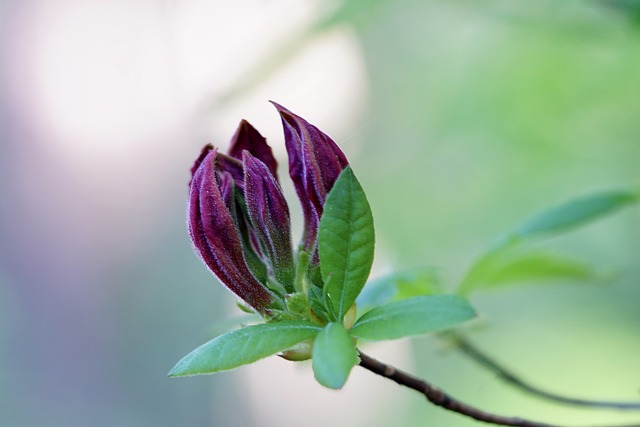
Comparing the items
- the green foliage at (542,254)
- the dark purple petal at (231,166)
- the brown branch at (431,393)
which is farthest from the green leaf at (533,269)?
the dark purple petal at (231,166)

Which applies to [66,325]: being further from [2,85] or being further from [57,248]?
[2,85]

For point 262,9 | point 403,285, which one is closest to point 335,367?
point 403,285

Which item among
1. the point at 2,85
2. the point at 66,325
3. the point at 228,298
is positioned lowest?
the point at 66,325

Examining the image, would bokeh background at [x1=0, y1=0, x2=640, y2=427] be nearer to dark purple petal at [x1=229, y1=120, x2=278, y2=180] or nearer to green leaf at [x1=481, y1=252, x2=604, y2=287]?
green leaf at [x1=481, y1=252, x2=604, y2=287]

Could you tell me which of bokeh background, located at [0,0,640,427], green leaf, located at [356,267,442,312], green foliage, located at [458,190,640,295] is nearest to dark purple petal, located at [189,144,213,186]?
green leaf, located at [356,267,442,312]

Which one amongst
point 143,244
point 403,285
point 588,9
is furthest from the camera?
point 143,244

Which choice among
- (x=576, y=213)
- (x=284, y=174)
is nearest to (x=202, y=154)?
(x=576, y=213)

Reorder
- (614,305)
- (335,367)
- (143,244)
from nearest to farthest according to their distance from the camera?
1. (335,367)
2. (614,305)
3. (143,244)

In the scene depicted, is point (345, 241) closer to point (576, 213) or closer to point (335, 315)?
point (335, 315)
